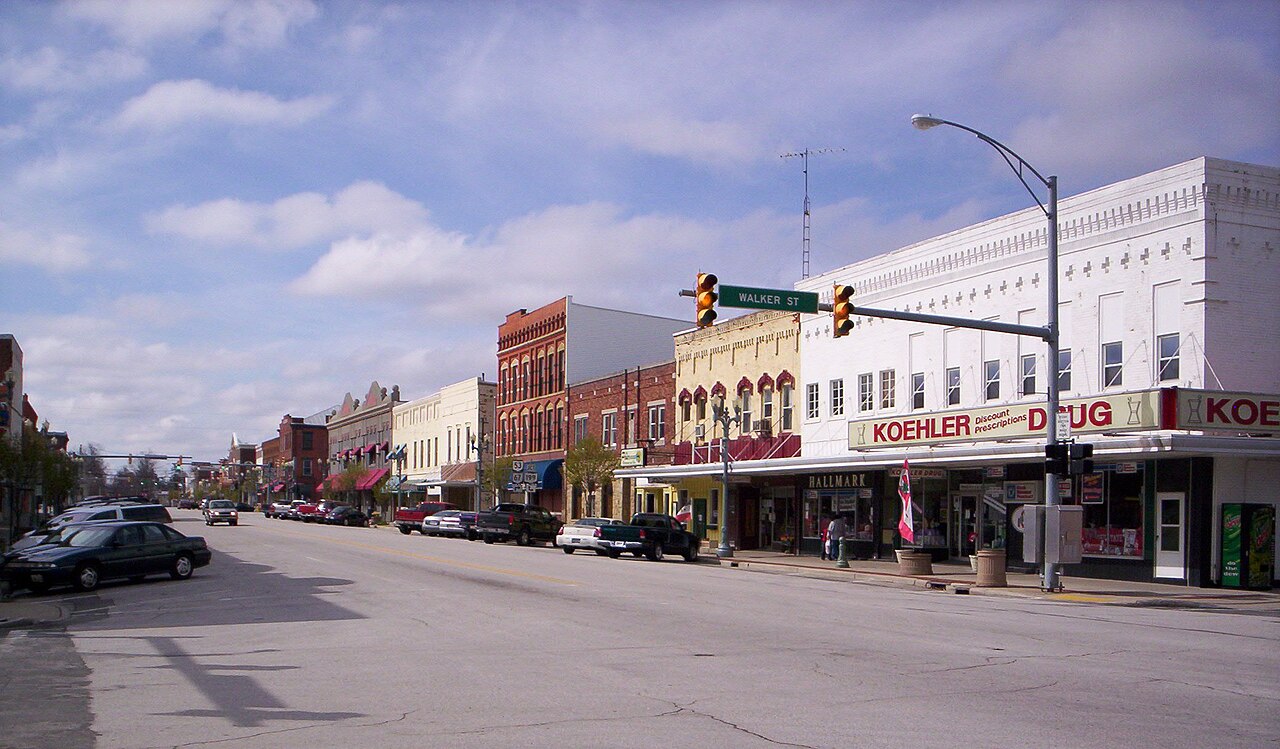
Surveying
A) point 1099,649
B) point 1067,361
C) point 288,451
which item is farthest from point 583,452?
point 288,451

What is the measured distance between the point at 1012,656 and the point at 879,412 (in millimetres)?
23862

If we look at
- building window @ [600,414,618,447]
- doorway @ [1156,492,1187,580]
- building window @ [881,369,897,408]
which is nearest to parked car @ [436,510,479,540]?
building window @ [600,414,618,447]

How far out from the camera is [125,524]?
24.5 metres

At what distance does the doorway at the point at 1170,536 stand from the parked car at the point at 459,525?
30.4m

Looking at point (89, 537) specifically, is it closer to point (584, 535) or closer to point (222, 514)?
point (584, 535)

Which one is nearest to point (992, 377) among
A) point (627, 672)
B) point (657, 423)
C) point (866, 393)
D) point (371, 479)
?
point (866, 393)

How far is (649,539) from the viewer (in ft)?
119

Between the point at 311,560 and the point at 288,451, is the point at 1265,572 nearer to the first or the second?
the point at 311,560

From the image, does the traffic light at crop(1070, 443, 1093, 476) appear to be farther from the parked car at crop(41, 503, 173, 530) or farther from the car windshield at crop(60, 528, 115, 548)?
the parked car at crop(41, 503, 173, 530)

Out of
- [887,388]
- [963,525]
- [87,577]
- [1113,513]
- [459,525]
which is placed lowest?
[459,525]

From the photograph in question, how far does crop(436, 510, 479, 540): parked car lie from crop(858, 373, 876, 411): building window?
1989 centimetres

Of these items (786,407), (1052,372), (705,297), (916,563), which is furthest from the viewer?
(786,407)

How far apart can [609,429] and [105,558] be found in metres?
33.7

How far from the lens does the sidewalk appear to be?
73.7 feet
